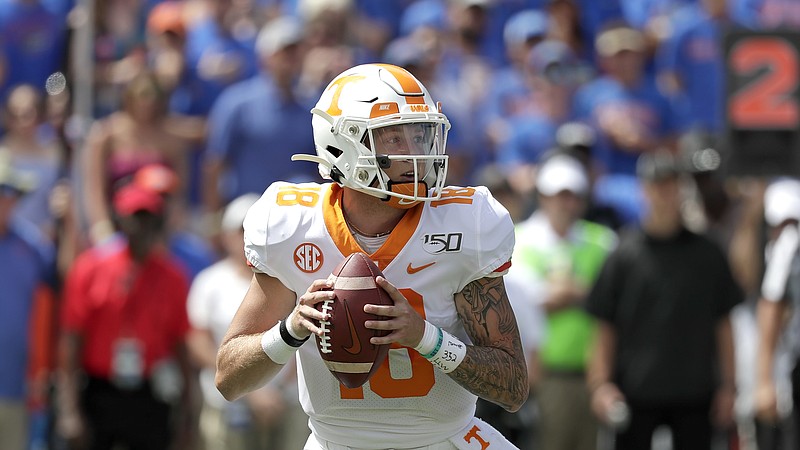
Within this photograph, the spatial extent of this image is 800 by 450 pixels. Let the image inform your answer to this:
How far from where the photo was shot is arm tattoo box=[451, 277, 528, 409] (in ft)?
13.8

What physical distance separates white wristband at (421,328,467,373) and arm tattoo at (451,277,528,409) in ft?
0.41

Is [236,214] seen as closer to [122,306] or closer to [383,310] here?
[122,306]

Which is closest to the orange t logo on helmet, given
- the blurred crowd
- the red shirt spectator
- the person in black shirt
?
the blurred crowd

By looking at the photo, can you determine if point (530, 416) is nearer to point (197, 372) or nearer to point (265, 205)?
point (197, 372)

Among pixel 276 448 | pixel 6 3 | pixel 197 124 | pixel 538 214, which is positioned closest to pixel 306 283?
pixel 276 448

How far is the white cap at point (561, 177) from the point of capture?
8.70 meters

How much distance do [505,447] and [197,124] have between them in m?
5.62

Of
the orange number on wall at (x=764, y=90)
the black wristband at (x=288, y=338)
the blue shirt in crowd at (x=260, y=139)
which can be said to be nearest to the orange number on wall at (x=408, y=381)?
the black wristband at (x=288, y=338)

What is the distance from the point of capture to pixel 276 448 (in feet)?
26.9

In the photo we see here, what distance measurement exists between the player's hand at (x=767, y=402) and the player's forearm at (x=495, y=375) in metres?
4.13

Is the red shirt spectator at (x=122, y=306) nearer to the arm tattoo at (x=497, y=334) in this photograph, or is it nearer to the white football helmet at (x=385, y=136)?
the white football helmet at (x=385, y=136)

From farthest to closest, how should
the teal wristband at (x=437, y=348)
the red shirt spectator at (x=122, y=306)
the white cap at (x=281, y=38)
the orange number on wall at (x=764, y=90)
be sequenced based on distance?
1. the white cap at (x=281, y=38)
2. the orange number on wall at (x=764, y=90)
3. the red shirt spectator at (x=122, y=306)
4. the teal wristband at (x=437, y=348)

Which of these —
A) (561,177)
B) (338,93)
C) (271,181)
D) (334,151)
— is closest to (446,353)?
(334,151)

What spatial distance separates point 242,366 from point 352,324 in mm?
520
